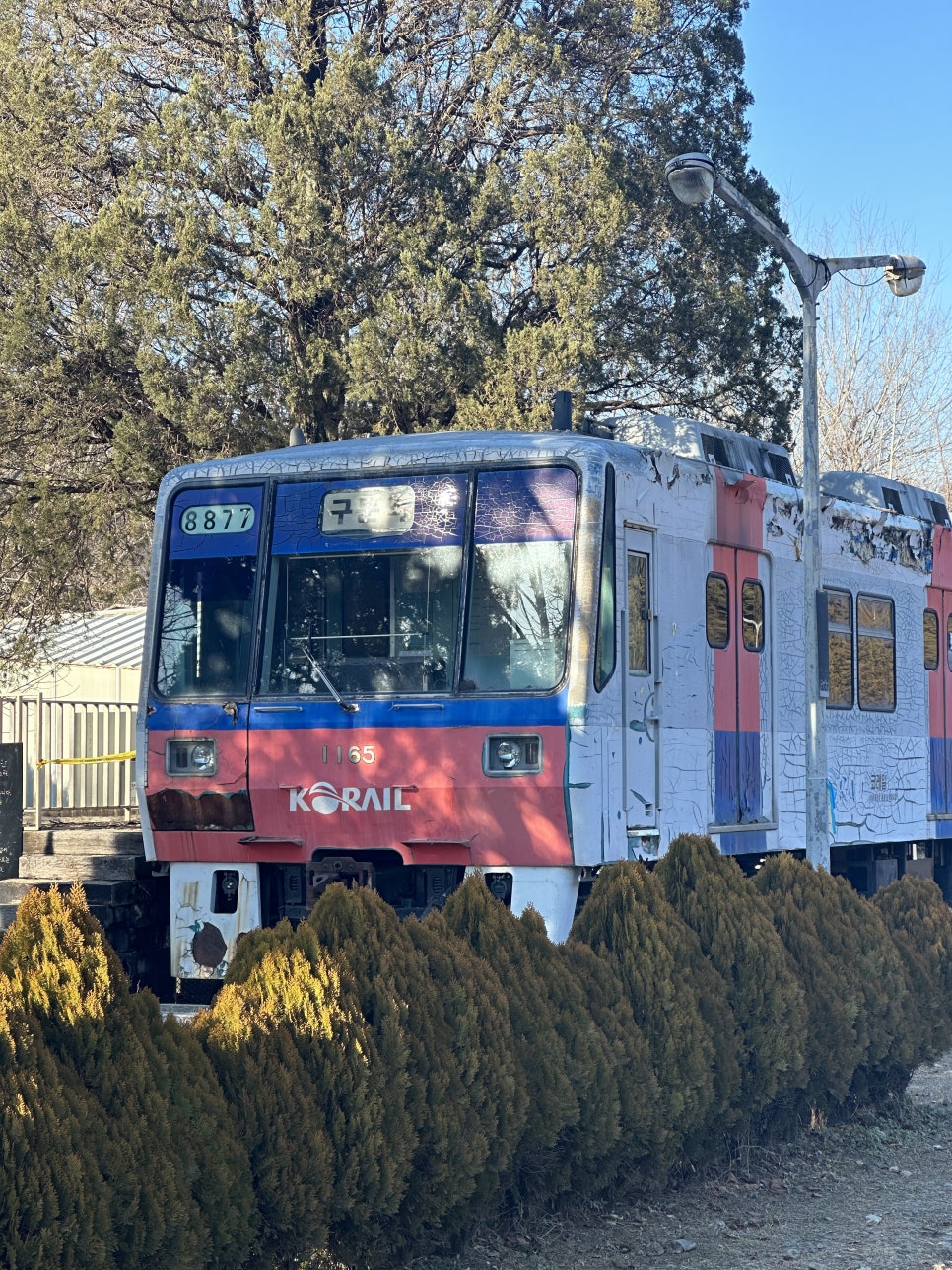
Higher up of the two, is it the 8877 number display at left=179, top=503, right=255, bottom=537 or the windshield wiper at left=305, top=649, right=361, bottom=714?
the 8877 number display at left=179, top=503, right=255, bottom=537

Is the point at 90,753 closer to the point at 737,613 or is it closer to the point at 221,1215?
the point at 737,613

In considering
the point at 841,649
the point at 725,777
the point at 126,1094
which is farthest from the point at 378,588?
the point at 126,1094

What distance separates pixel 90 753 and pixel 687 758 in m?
6.82

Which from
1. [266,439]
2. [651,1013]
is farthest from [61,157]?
[651,1013]

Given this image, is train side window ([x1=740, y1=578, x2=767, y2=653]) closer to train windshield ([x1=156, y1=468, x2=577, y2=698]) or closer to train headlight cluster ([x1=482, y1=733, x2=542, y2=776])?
train windshield ([x1=156, y1=468, x2=577, y2=698])

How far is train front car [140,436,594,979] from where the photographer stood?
9.69 m

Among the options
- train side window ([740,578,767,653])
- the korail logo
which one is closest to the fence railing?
the korail logo

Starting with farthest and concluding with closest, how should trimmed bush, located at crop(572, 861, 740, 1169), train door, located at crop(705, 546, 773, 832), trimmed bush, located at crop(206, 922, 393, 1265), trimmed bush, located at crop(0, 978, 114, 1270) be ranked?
1. train door, located at crop(705, 546, 773, 832)
2. trimmed bush, located at crop(572, 861, 740, 1169)
3. trimmed bush, located at crop(206, 922, 393, 1265)
4. trimmed bush, located at crop(0, 978, 114, 1270)

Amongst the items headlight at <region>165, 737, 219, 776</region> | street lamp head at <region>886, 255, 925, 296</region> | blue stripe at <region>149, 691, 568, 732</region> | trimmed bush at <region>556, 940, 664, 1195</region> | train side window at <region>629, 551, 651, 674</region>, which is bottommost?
trimmed bush at <region>556, 940, 664, 1195</region>

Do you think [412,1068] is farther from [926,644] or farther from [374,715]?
[926,644]

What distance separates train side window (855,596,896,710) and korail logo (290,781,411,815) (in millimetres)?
4949

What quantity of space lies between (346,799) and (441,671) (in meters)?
0.91

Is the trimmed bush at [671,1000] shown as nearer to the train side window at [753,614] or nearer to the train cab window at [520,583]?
the train cab window at [520,583]

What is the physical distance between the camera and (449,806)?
386 inches
